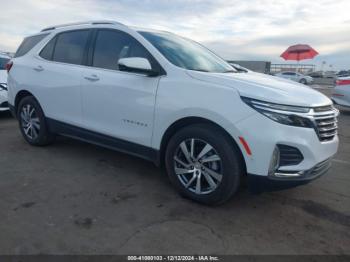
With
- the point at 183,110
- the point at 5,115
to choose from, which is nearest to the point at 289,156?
the point at 183,110

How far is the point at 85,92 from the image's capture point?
12.9 ft

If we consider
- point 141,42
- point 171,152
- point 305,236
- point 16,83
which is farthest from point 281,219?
point 16,83

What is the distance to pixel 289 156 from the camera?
2676mm

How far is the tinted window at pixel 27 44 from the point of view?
489cm

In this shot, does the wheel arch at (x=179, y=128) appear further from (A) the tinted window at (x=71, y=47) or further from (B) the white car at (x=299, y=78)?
(B) the white car at (x=299, y=78)

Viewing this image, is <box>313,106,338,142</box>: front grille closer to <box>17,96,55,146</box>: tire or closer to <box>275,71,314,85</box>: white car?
<box>17,96,55,146</box>: tire

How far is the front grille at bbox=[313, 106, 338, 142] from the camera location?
279 cm

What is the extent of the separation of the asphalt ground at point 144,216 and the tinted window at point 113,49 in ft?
4.56

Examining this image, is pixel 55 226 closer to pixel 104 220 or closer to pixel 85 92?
pixel 104 220

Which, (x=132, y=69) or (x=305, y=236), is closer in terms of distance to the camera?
(x=305, y=236)

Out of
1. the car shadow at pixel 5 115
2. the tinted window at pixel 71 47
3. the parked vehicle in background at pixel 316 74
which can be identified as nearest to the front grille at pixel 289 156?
the tinted window at pixel 71 47

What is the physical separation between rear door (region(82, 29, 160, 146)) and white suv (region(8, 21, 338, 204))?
0.01 meters

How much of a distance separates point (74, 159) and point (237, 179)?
2.58 meters

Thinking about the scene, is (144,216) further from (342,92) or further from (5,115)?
(342,92)
